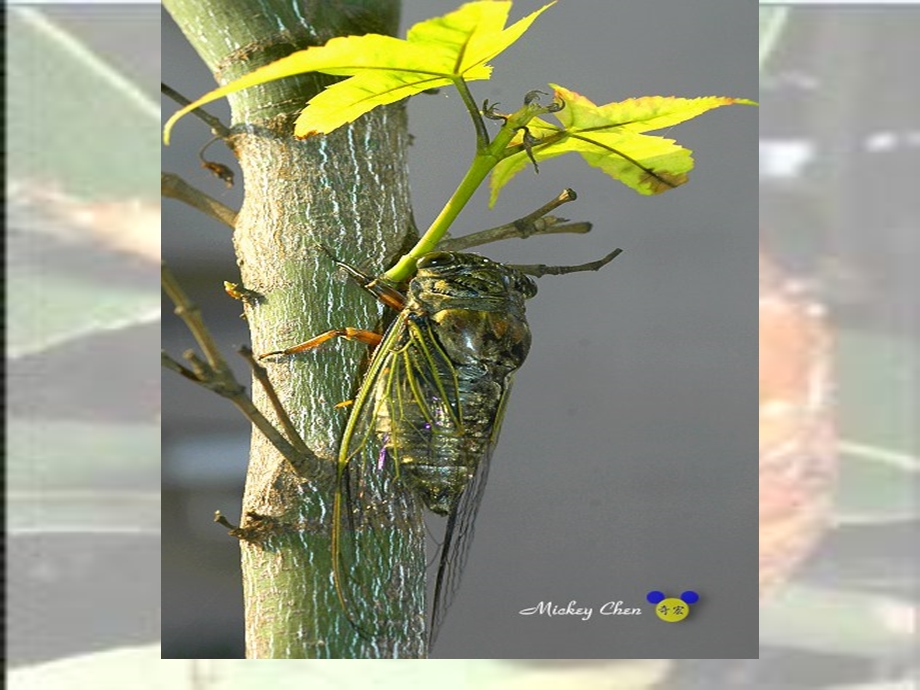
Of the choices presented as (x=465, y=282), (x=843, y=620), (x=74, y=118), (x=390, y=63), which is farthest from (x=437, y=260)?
(x=843, y=620)

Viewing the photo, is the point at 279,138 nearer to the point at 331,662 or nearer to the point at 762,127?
the point at 331,662

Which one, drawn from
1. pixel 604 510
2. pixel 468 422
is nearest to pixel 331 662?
pixel 468 422

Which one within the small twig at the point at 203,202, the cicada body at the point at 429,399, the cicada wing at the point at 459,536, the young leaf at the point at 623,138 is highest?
the young leaf at the point at 623,138

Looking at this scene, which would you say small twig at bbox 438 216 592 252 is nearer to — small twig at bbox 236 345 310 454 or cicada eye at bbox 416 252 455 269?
cicada eye at bbox 416 252 455 269

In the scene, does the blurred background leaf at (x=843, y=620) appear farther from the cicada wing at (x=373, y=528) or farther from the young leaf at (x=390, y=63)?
the young leaf at (x=390, y=63)

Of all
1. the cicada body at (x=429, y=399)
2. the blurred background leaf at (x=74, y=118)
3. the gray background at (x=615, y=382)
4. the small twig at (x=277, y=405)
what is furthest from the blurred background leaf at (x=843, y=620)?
the blurred background leaf at (x=74, y=118)

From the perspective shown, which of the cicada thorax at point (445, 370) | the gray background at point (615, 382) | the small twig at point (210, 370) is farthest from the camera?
the gray background at point (615, 382)

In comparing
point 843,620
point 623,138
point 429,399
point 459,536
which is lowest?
point 843,620

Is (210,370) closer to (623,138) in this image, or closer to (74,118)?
(623,138)
